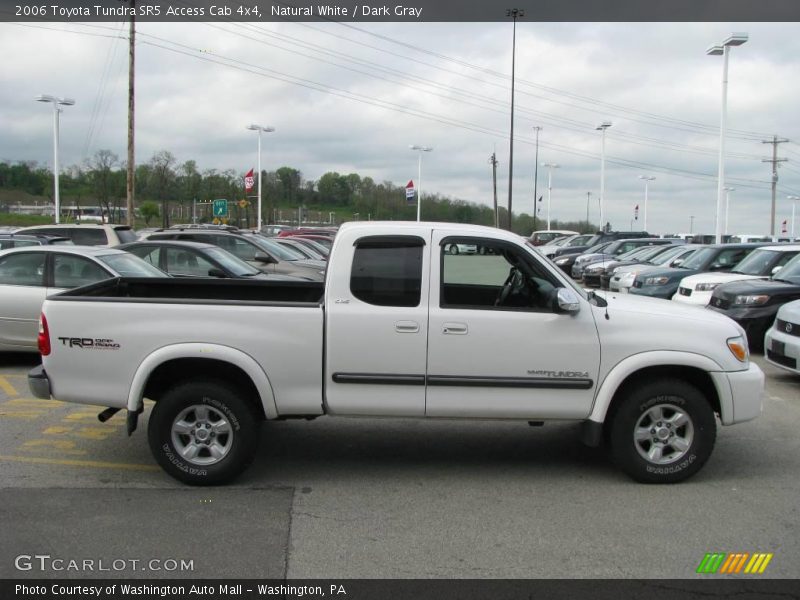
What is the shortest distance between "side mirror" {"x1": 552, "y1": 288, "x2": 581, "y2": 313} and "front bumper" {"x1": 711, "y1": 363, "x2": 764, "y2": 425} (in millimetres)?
1177

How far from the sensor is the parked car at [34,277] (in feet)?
31.3

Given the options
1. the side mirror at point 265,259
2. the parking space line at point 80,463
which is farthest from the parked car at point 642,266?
the parking space line at point 80,463

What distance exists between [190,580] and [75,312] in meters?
2.34

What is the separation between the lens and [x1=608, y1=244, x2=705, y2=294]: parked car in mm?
18906

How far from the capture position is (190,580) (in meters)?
3.99

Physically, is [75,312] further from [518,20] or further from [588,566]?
[518,20]

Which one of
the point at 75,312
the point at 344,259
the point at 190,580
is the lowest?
the point at 190,580

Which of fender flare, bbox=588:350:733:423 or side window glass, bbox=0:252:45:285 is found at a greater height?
side window glass, bbox=0:252:45:285

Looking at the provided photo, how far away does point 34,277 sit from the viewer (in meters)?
9.87

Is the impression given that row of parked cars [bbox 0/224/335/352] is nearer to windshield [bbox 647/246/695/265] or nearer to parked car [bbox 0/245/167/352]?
parked car [bbox 0/245/167/352]

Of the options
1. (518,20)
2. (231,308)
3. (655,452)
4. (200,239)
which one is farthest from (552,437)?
(518,20)

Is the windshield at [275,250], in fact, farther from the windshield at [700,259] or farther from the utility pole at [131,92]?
the utility pole at [131,92]

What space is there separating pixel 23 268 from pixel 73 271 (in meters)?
0.67

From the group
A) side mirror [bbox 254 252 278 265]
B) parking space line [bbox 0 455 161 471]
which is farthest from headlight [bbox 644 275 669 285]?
parking space line [bbox 0 455 161 471]
